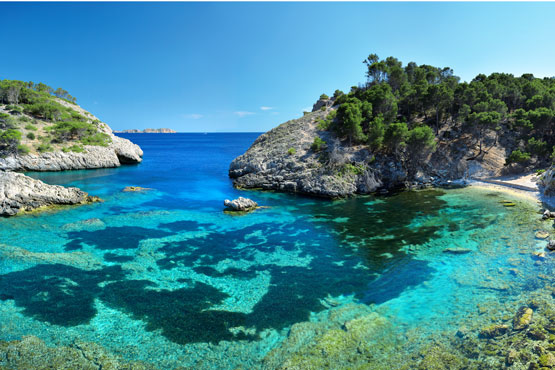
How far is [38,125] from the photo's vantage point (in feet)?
203

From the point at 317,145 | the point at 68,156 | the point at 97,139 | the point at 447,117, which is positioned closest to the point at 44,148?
the point at 68,156

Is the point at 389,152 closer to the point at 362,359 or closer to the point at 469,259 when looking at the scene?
the point at 469,259

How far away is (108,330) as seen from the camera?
12.7m

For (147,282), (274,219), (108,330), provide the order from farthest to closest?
1. (274,219)
2. (147,282)
3. (108,330)

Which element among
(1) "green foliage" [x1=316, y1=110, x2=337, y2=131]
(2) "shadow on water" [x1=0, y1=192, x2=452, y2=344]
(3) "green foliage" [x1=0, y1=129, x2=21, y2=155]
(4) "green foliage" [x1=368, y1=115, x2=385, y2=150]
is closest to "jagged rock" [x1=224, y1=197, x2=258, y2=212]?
(2) "shadow on water" [x1=0, y1=192, x2=452, y2=344]

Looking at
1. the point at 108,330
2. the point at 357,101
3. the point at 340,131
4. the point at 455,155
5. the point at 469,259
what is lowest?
the point at 108,330

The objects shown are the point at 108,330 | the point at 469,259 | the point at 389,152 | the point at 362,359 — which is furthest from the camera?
the point at 389,152

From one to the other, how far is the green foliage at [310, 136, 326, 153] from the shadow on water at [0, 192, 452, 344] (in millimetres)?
18607

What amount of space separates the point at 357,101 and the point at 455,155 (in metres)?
17.3

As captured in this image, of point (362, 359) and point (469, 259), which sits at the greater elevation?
point (469, 259)

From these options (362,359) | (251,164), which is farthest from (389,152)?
(362,359)

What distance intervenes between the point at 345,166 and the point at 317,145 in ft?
21.3

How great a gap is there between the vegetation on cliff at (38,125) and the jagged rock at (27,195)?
28.7 m

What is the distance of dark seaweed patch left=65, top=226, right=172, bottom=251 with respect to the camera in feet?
71.9
